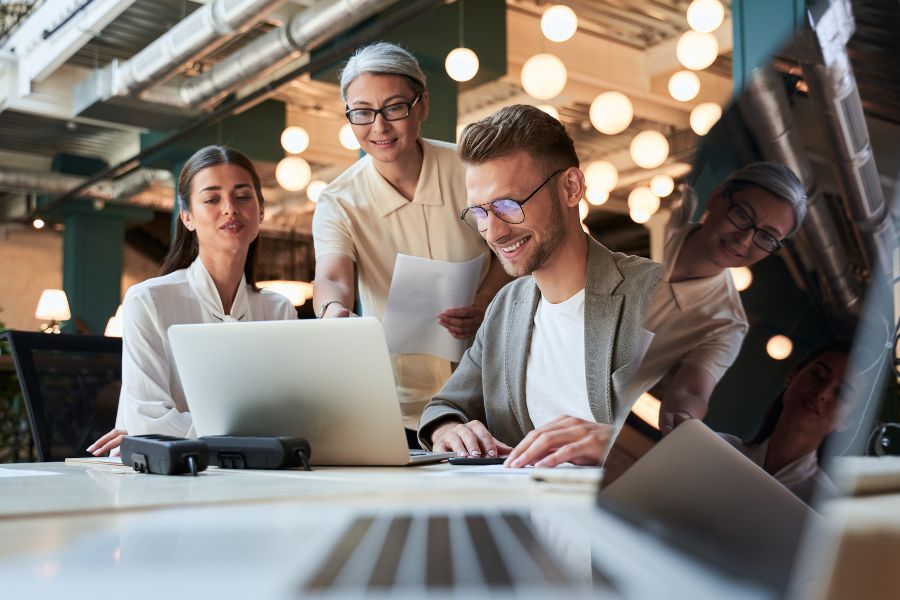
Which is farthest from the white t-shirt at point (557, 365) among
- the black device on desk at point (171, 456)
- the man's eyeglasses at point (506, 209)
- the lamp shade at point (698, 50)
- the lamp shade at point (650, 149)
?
the lamp shade at point (650, 149)

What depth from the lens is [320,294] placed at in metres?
2.22

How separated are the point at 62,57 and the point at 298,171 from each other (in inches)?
94.6

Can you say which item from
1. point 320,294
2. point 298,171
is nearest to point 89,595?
point 320,294

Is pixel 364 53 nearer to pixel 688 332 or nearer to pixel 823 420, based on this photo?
pixel 688 332

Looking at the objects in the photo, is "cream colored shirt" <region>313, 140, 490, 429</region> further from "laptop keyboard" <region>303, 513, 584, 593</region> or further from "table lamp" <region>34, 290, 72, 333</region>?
"table lamp" <region>34, 290, 72, 333</region>

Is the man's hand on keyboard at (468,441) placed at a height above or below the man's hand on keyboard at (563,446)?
below

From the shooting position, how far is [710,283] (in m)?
0.51

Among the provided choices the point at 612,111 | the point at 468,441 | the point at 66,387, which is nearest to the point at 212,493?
the point at 468,441

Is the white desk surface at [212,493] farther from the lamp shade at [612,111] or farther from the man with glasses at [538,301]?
the lamp shade at [612,111]

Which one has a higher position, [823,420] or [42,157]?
[42,157]

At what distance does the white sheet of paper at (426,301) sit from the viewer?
85.5 inches

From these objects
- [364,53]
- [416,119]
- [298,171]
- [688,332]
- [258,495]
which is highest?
[298,171]

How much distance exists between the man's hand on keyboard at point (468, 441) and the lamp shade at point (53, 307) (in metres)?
8.93

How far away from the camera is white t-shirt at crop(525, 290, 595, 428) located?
5.79 ft
